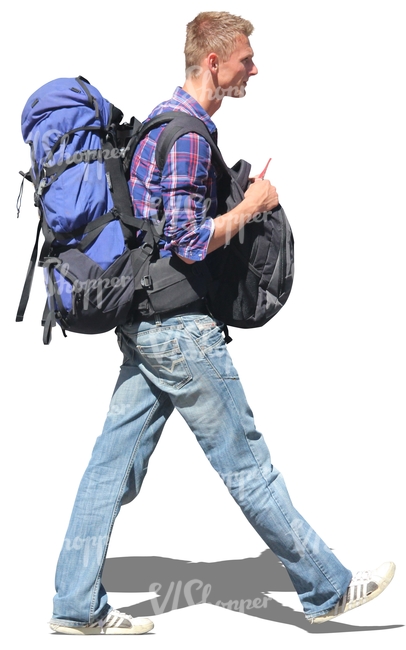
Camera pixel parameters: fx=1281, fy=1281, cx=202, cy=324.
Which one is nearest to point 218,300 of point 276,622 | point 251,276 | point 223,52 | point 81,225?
point 251,276

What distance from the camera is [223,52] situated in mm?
5477

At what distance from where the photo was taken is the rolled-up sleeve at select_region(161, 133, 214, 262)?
5.22 meters

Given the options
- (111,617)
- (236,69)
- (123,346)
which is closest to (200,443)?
(123,346)

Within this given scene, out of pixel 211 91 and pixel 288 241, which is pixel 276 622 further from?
pixel 211 91

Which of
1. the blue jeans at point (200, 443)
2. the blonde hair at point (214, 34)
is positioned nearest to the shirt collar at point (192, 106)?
the blonde hair at point (214, 34)

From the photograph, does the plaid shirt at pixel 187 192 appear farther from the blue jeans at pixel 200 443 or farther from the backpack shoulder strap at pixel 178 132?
the blue jeans at pixel 200 443

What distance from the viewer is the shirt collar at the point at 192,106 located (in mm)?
5453

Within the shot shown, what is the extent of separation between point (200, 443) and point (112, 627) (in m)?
0.93

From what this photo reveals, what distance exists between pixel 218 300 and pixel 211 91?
90cm

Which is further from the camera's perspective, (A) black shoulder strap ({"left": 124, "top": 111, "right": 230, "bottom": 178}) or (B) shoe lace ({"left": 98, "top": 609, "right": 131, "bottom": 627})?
(B) shoe lace ({"left": 98, "top": 609, "right": 131, "bottom": 627})

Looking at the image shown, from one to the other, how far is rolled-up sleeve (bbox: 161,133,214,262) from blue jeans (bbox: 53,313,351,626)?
382 mm

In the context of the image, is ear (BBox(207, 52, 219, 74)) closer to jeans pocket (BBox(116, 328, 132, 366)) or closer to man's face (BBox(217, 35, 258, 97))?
man's face (BBox(217, 35, 258, 97))

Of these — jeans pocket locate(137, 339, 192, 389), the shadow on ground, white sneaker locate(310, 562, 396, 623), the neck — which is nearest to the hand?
the neck

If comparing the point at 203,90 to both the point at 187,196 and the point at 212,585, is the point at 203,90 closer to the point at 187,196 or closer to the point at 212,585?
the point at 187,196
